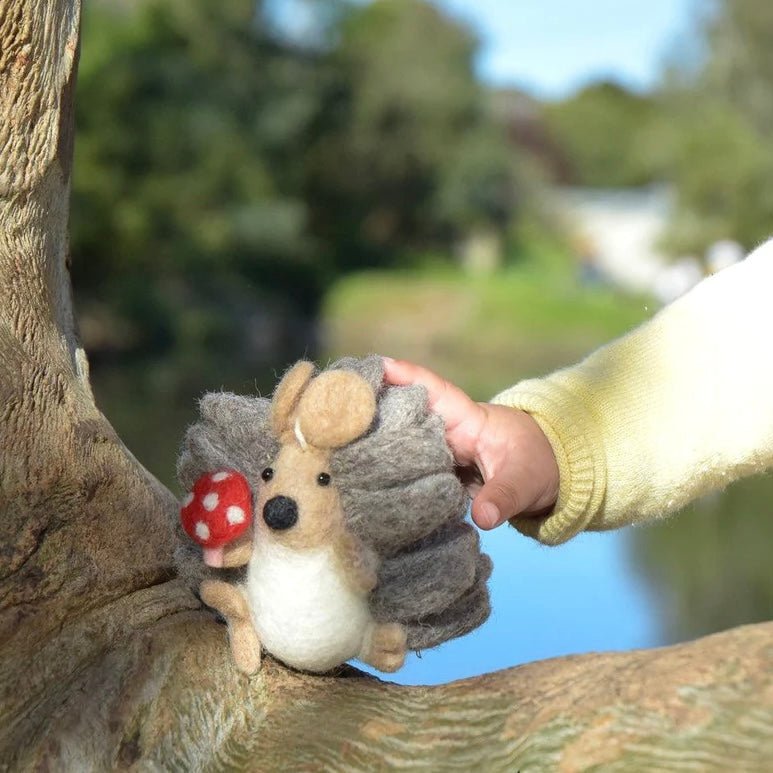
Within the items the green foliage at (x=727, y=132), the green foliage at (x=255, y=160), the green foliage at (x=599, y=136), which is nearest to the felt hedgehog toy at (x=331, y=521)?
the green foliage at (x=255, y=160)

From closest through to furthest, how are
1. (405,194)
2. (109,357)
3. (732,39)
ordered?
(109,357)
(732,39)
(405,194)

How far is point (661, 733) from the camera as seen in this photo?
745 millimetres

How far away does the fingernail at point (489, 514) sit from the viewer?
0.94 meters

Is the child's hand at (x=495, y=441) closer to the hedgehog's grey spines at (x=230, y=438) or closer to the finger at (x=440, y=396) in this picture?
the finger at (x=440, y=396)

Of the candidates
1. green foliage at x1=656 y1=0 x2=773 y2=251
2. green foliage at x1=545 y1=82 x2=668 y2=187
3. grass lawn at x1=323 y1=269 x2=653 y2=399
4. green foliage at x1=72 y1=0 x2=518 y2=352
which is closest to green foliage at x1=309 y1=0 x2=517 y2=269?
green foliage at x1=72 y1=0 x2=518 y2=352

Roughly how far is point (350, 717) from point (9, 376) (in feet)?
1.24

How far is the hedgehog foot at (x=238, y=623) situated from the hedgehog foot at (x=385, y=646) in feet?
0.29

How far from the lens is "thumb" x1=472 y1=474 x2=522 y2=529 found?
940mm

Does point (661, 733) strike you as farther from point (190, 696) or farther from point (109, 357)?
point (109, 357)

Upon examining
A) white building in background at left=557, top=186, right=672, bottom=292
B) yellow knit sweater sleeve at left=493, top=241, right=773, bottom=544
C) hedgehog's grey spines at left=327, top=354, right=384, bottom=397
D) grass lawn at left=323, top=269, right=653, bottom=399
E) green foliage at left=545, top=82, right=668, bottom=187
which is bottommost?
hedgehog's grey spines at left=327, top=354, right=384, bottom=397

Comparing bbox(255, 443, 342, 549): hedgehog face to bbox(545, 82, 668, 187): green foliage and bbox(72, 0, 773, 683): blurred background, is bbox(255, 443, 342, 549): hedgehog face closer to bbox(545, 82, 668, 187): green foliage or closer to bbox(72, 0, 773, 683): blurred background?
bbox(72, 0, 773, 683): blurred background

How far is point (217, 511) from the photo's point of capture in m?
0.90

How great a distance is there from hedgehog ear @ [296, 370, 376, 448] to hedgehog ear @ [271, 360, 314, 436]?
0.02 m

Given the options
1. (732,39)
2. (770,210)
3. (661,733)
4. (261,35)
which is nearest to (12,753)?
(661,733)
